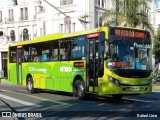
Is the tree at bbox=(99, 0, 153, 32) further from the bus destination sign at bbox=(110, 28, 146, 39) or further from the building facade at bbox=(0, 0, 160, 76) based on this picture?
the bus destination sign at bbox=(110, 28, 146, 39)

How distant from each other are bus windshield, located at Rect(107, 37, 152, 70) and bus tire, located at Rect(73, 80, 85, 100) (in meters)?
2.35

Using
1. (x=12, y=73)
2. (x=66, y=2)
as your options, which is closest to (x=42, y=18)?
(x=66, y=2)

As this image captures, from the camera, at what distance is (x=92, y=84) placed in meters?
16.7

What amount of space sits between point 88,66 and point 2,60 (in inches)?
1882

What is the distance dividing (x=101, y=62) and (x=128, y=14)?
1803cm

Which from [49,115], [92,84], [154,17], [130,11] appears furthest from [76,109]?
[154,17]

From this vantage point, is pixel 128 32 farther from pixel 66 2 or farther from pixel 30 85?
pixel 66 2

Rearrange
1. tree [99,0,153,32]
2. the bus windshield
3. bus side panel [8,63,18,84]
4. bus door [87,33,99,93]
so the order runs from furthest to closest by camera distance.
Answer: tree [99,0,153,32] < bus side panel [8,63,18,84] < bus door [87,33,99,93] < the bus windshield

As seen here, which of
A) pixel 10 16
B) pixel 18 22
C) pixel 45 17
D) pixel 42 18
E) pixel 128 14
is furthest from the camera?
pixel 10 16

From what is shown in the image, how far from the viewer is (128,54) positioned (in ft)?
52.3

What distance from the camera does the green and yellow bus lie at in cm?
1572

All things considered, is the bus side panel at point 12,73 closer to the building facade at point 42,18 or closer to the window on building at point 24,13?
the building facade at point 42,18

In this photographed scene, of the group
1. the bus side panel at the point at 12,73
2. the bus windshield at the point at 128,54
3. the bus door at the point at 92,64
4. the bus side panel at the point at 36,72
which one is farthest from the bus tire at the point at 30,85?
the bus windshield at the point at 128,54

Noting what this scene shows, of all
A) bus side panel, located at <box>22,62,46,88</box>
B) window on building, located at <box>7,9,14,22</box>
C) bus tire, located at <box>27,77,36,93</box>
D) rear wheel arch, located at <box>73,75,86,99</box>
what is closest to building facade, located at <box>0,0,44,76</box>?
window on building, located at <box>7,9,14,22</box>
